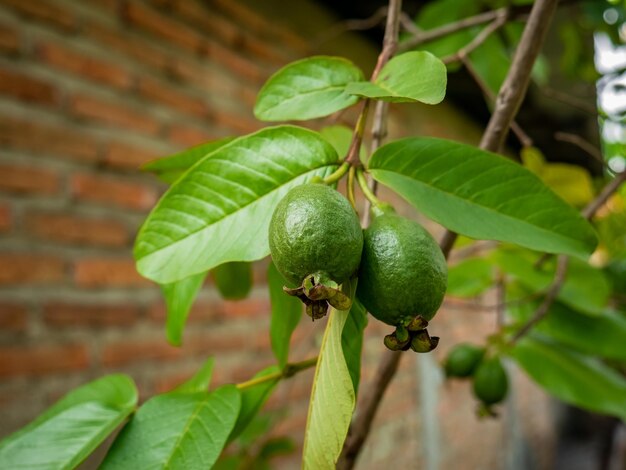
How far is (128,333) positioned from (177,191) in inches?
43.2

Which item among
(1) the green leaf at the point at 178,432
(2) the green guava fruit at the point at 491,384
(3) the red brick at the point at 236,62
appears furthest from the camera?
(3) the red brick at the point at 236,62

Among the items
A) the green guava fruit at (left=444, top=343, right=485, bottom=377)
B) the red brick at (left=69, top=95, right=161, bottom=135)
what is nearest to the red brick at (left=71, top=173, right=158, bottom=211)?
the red brick at (left=69, top=95, right=161, bottom=135)

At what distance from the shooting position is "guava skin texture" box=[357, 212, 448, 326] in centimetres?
38

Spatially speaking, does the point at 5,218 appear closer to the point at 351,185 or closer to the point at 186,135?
the point at 186,135

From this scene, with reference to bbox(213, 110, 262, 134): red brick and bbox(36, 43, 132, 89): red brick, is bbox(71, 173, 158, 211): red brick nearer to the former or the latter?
bbox(36, 43, 132, 89): red brick

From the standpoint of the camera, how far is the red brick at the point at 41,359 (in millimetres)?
1209

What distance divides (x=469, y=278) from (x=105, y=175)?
3.02 feet

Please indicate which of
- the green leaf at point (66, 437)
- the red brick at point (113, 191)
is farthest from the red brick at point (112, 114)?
the green leaf at point (66, 437)

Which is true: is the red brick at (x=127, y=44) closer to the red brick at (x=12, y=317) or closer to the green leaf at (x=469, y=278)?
the red brick at (x=12, y=317)

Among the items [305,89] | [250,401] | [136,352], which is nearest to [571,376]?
[250,401]

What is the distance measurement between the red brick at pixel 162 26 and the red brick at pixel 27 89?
1.05 ft

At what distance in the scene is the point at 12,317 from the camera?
1224 millimetres

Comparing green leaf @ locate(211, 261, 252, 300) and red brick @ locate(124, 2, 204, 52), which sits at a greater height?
red brick @ locate(124, 2, 204, 52)

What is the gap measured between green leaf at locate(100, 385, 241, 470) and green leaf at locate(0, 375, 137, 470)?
0.02 meters
